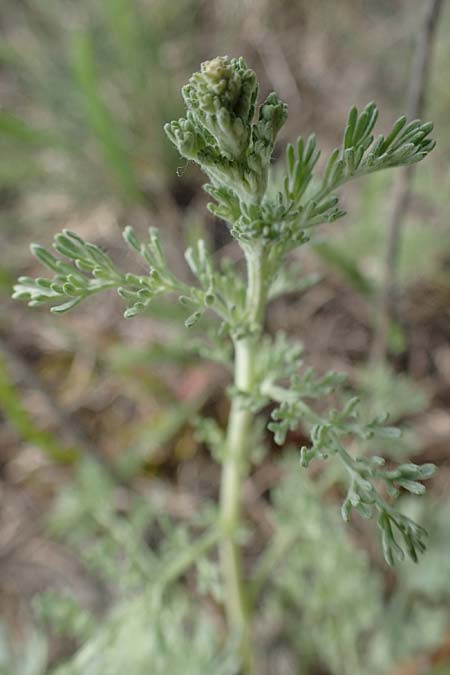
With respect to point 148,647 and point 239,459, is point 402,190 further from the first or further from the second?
point 148,647

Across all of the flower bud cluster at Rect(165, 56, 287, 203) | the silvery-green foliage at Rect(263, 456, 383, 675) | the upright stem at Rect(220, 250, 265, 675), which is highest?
the flower bud cluster at Rect(165, 56, 287, 203)

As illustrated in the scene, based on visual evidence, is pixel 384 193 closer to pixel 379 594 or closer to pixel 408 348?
pixel 408 348

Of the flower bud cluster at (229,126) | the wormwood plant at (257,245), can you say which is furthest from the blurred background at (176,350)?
the flower bud cluster at (229,126)

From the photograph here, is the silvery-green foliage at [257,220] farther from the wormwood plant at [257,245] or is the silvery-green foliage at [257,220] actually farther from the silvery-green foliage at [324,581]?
the silvery-green foliage at [324,581]

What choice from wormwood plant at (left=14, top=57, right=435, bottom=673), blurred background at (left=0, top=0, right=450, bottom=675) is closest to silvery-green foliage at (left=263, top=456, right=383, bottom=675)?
blurred background at (left=0, top=0, right=450, bottom=675)

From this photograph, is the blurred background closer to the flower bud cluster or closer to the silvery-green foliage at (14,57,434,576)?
the silvery-green foliage at (14,57,434,576)

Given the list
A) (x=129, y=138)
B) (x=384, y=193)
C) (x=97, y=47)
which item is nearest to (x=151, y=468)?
(x=384, y=193)

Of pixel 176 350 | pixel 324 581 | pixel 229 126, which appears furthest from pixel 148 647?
pixel 229 126

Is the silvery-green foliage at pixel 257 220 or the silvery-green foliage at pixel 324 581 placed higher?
the silvery-green foliage at pixel 257 220
